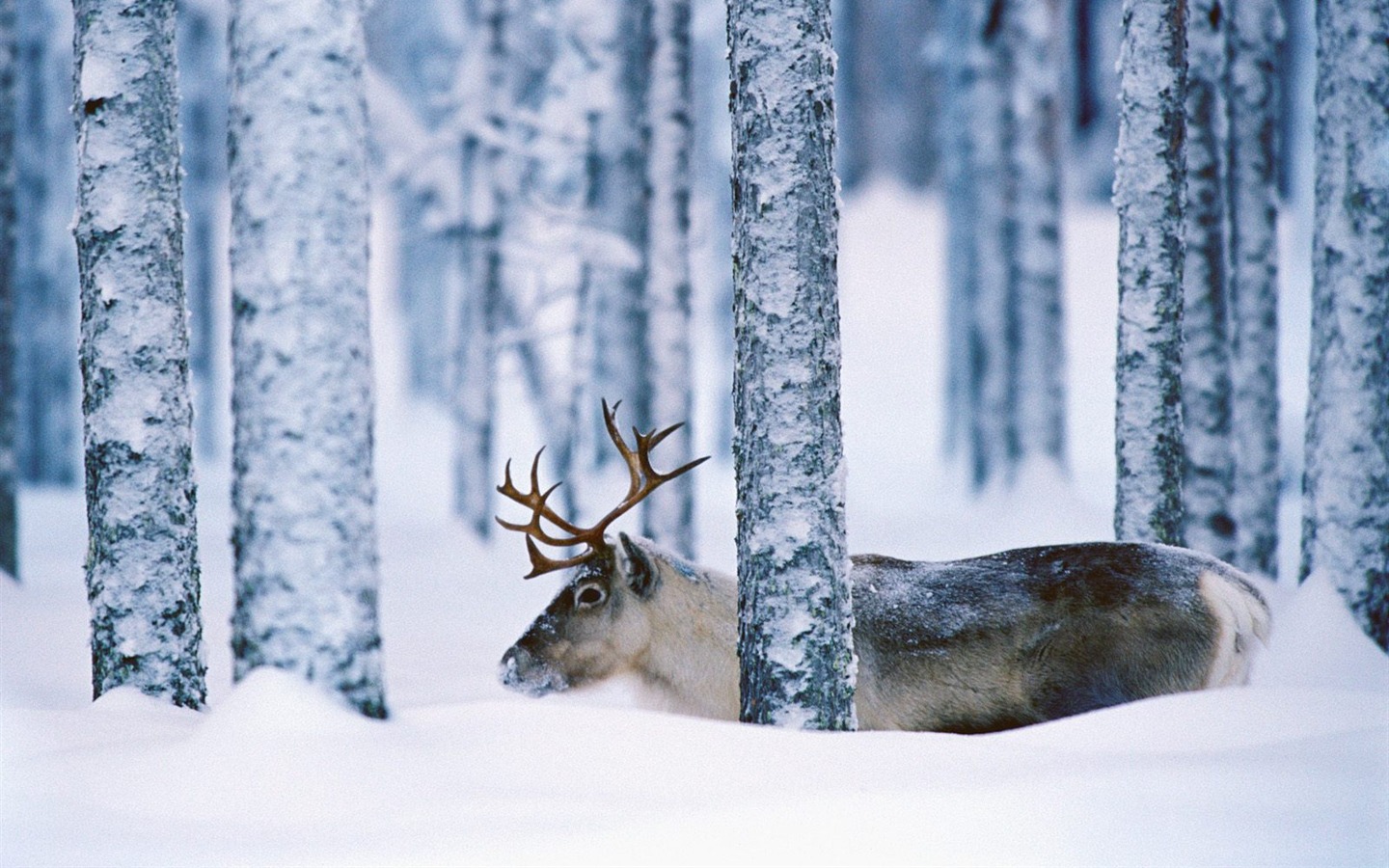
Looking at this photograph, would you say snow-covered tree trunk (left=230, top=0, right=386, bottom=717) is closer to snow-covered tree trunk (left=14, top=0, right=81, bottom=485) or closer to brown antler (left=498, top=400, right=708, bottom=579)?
brown antler (left=498, top=400, right=708, bottom=579)

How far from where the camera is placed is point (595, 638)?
19.7ft

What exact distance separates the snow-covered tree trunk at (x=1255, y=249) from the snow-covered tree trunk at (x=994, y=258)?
Answer: 5.91 meters

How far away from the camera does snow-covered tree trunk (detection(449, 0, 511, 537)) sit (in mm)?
13078

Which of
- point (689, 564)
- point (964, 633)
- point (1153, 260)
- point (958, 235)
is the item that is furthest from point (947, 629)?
point (958, 235)

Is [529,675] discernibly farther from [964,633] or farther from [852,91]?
[852,91]

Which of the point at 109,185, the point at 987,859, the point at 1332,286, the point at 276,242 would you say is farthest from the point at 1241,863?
the point at 109,185

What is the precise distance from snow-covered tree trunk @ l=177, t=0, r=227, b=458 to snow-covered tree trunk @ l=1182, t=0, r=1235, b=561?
1546cm

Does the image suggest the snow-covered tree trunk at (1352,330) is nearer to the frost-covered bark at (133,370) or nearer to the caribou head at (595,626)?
the caribou head at (595,626)

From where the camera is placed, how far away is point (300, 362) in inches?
152

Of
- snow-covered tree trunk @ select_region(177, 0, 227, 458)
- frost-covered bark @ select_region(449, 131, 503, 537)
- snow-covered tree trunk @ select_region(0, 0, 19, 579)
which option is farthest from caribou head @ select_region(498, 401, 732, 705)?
snow-covered tree trunk @ select_region(177, 0, 227, 458)

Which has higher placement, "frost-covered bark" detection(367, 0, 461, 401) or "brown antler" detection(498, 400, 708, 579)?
"frost-covered bark" detection(367, 0, 461, 401)

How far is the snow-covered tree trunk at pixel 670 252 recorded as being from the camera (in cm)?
960

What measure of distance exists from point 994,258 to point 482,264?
256 inches

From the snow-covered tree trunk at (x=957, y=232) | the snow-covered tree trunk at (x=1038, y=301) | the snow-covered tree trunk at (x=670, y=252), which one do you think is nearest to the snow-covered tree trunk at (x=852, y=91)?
the snow-covered tree trunk at (x=957, y=232)
